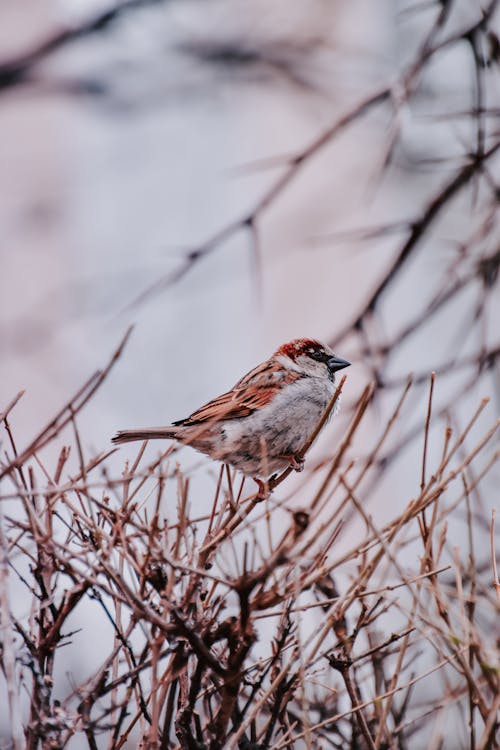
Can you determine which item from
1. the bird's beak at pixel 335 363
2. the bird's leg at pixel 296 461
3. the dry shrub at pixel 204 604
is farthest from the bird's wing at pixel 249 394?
the dry shrub at pixel 204 604

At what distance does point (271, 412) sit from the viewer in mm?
3418

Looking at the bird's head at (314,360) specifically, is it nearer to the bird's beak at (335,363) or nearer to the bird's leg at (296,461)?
the bird's beak at (335,363)

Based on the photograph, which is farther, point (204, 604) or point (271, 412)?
point (271, 412)

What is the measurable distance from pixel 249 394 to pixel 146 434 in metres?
0.51

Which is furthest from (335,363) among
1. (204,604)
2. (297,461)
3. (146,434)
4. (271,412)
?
(204,604)

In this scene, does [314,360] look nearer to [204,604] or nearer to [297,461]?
[297,461]

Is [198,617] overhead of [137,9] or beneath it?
beneath

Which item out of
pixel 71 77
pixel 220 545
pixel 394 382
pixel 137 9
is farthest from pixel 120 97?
pixel 220 545

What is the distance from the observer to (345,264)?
10.9 meters

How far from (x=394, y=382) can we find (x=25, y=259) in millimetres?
7582

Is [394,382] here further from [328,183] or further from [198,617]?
[328,183]

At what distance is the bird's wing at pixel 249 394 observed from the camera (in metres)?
3.41

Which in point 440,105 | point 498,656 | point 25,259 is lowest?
point 498,656

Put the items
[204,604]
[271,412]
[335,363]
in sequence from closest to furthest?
1. [204,604]
2. [271,412]
3. [335,363]
